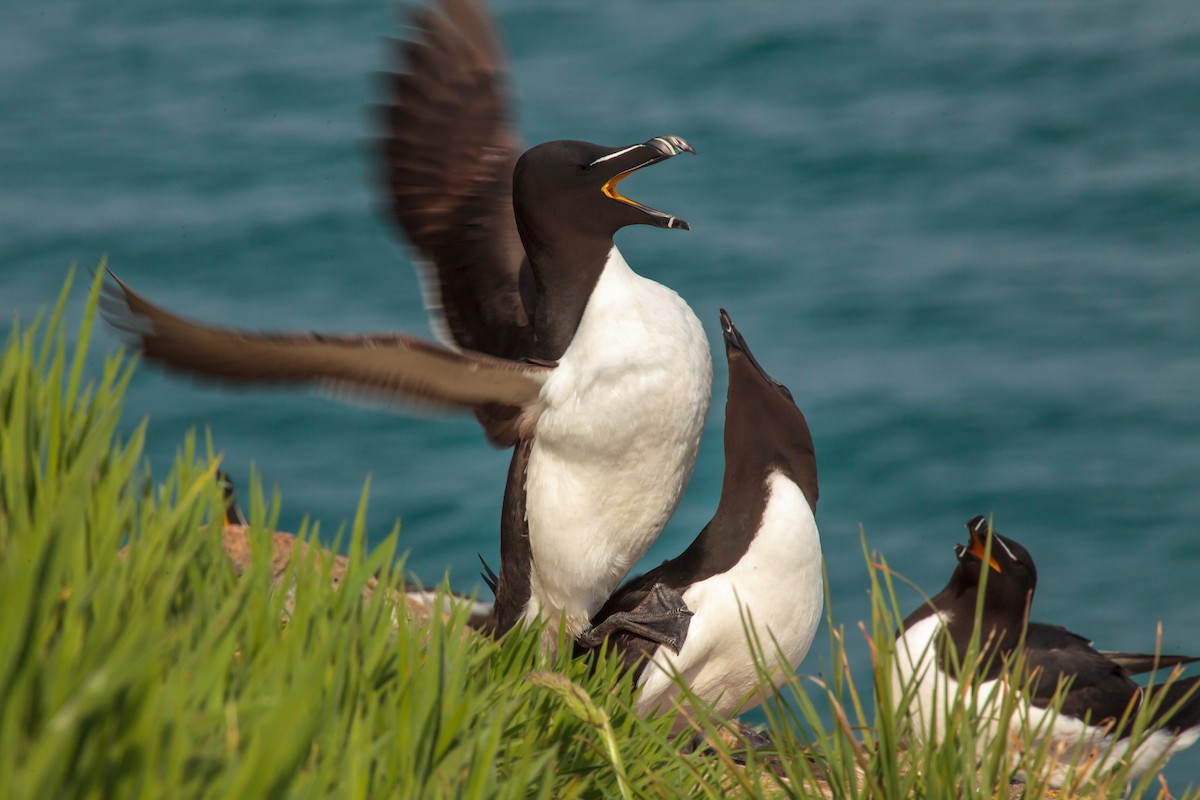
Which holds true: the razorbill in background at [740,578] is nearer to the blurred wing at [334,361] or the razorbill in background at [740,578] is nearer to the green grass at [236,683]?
the blurred wing at [334,361]

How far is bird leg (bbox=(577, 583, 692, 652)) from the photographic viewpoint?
4164mm

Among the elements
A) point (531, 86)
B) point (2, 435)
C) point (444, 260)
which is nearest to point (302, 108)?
point (531, 86)

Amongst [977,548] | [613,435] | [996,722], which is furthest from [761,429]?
[977,548]

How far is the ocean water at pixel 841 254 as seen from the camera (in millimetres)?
13539

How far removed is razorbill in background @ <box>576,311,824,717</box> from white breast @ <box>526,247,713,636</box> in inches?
6.3

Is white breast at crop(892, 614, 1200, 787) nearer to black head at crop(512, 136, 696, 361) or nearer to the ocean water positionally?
black head at crop(512, 136, 696, 361)

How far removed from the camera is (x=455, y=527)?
13.5 metres

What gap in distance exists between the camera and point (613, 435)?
13.4ft

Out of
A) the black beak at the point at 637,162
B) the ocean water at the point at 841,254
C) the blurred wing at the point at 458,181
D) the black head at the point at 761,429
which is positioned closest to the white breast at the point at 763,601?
the black head at the point at 761,429

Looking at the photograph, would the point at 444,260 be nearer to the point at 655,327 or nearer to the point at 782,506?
the point at 655,327

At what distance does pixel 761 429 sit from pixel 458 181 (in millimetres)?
1216

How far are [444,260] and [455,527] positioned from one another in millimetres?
8851

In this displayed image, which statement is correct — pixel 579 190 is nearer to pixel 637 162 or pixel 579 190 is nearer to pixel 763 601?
pixel 637 162

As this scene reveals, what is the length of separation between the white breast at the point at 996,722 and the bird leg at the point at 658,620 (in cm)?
58
